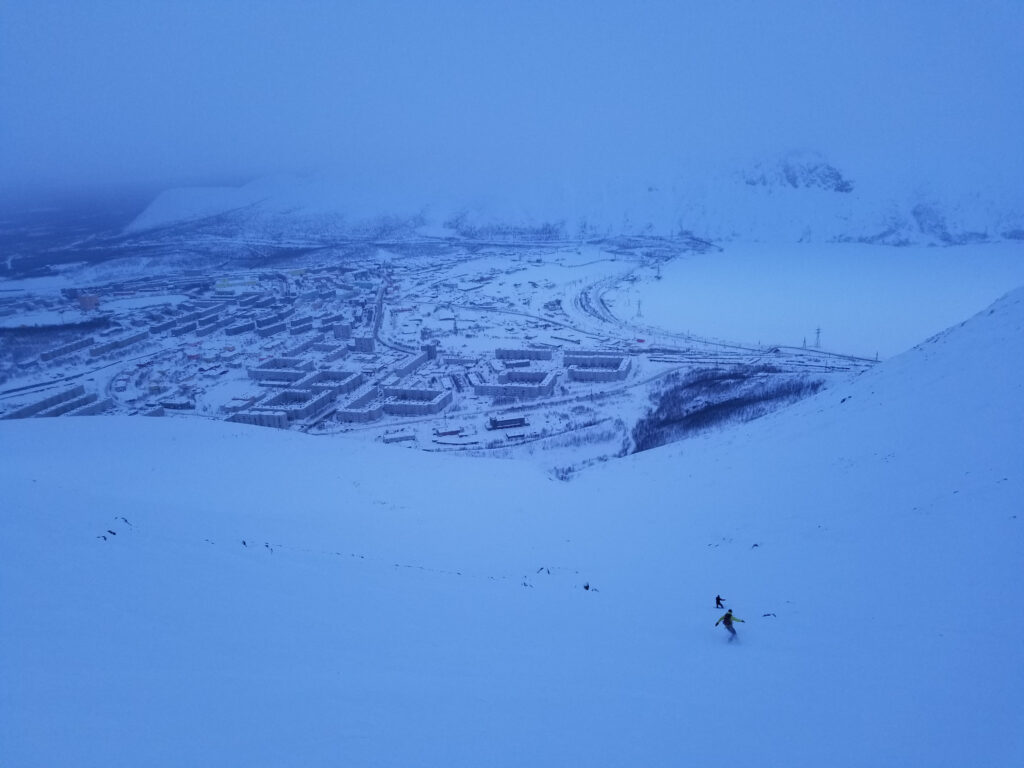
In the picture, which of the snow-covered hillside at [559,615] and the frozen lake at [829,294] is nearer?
the snow-covered hillside at [559,615]

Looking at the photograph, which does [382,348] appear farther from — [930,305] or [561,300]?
[930,305]

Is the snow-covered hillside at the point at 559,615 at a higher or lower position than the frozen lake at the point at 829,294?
lower

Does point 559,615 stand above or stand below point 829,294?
below

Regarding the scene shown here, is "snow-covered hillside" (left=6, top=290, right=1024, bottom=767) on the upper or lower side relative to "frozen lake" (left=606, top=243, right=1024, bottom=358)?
lower

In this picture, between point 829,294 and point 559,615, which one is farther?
point 829,294

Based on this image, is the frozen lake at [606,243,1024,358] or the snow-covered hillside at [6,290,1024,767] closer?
the snow-covered hillside at [6,290,1024,767]
